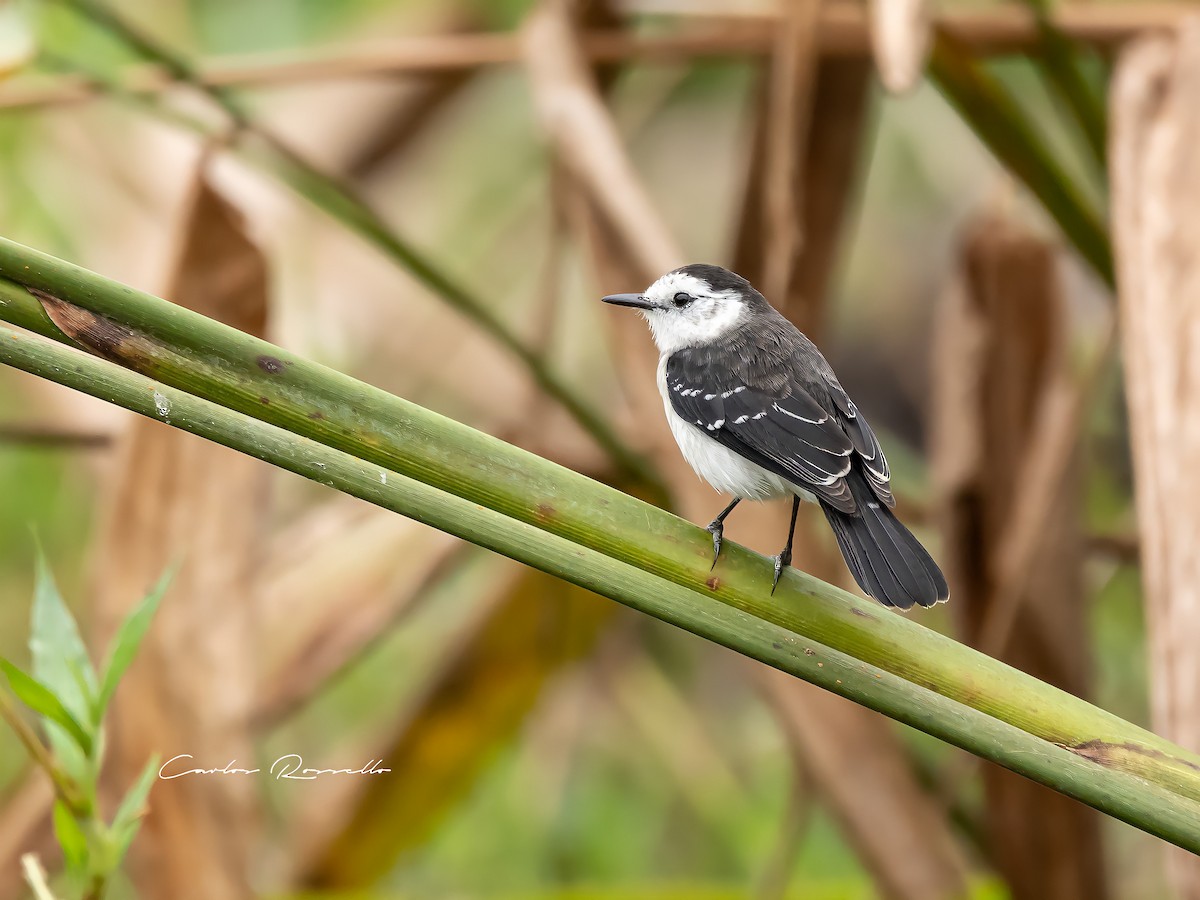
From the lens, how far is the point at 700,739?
148 inches

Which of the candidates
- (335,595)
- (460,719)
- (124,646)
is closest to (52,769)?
(124,646)

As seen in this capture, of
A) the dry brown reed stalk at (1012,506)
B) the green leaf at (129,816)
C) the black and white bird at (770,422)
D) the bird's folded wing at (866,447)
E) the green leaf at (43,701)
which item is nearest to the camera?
the green leaf at (43,701)

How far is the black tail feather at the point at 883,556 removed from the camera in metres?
1.68

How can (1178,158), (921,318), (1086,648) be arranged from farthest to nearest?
(921,318)
(1086,648)
(1178,158)

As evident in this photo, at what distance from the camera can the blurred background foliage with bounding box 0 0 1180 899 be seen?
2.97 metres

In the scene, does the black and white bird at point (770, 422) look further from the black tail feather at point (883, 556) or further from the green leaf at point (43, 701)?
the green leaf at point (43, 701)

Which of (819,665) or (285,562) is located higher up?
(285,562)

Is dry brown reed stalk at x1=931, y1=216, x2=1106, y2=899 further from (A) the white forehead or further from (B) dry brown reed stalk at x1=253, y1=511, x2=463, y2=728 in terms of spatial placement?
(B) dry brown reed stalk at x1=253, y1=511, x2=463, y2=728

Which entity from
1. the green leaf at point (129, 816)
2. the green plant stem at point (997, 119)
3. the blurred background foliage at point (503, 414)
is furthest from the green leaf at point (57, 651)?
the green plant stem at point (997, 119)

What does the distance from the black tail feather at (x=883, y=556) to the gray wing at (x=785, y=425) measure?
3cm

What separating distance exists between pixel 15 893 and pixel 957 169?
11.2 ft

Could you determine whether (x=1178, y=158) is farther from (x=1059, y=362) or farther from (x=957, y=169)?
(x=957, y=169)

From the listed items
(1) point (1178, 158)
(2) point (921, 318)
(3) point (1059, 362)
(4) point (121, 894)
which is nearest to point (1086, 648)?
(3) point (1059, 362)

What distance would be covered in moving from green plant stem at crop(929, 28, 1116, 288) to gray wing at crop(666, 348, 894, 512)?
643mm
